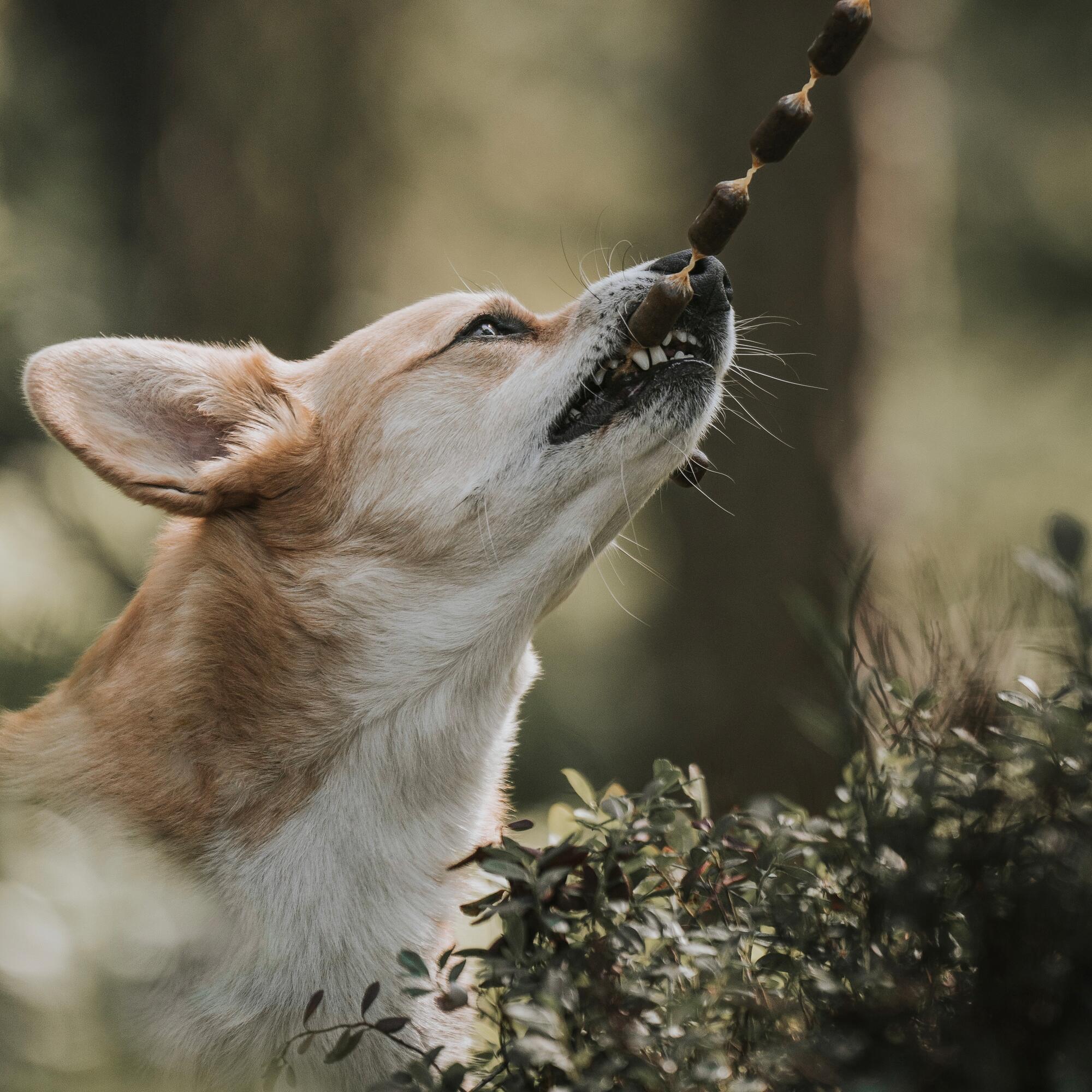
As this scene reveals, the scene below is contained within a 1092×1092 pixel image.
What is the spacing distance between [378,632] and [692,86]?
521 centimetres

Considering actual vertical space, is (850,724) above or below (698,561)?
above

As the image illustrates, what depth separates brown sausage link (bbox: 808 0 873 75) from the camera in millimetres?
1524

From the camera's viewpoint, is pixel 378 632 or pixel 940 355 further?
pixel 940 355

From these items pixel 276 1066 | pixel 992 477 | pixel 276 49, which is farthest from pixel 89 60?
pixel 992 477

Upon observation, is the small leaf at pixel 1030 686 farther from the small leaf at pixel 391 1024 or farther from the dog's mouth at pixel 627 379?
the dog's mouth at pixel 627 379

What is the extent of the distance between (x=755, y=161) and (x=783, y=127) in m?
0.11

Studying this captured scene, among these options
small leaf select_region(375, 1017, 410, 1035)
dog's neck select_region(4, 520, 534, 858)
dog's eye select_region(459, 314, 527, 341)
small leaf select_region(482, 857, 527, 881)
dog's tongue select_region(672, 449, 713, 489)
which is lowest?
dog's neck select_region(4, 520, 534, 858)

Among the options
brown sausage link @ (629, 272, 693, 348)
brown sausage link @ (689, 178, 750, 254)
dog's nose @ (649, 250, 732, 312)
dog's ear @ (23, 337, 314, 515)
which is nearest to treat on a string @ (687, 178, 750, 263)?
brown sausage link @ (689, 178, 750, 254)

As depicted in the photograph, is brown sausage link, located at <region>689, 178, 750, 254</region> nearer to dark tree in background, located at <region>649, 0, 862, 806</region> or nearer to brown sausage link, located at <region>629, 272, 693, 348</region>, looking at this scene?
brown sausage link, located at <region>629, 272, 693, 348</region>

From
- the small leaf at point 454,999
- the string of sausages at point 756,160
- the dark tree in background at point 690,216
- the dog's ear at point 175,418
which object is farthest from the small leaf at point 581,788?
the dark tree in background at point 690,216

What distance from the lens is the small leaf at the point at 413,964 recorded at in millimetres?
1376

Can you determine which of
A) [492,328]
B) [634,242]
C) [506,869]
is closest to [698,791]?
[506,869]

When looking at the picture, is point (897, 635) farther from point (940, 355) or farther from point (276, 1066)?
point (940, 355)

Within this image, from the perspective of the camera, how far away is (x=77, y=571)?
96.3 inches
